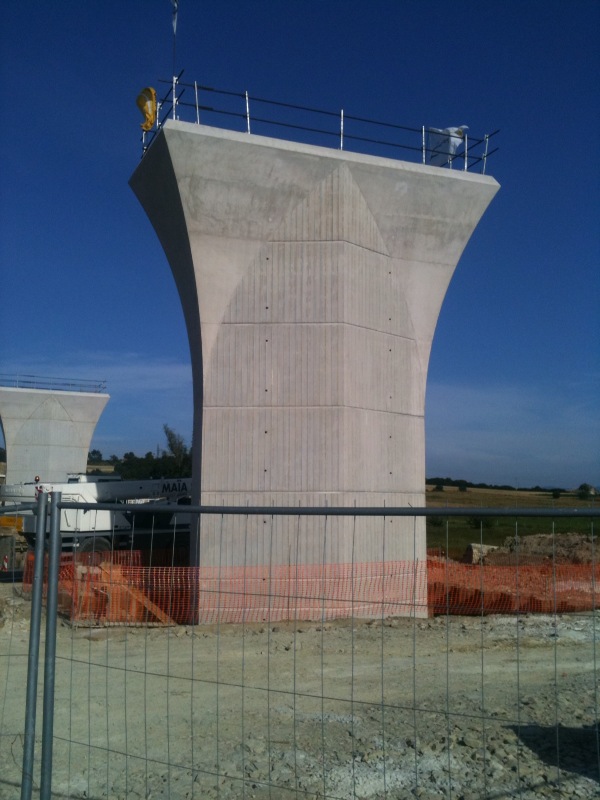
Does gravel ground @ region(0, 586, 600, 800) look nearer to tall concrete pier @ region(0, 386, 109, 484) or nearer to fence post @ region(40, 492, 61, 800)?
fence post @ region(40, 492, 61, 800)

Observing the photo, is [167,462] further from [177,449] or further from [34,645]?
[34,645]

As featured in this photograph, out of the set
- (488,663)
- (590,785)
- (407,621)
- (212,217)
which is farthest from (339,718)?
(212,217)

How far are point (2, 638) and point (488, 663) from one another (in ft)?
26.5

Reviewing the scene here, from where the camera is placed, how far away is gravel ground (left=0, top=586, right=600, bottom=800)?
5.82 m

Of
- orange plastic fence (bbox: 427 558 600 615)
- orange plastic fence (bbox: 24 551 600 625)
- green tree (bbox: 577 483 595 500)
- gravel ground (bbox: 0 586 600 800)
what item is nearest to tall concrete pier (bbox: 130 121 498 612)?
orange plastic fence (bbox: 24 551 600 625)

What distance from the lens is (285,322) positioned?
596 inches

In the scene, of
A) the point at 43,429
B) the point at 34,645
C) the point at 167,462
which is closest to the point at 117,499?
the point at 34,645

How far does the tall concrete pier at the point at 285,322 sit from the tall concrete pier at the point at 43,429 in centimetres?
2638

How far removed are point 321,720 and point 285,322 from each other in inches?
366

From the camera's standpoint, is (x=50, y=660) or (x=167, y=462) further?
(x=167, y=462)

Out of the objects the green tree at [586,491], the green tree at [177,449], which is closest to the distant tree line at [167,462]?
the green tree at [177,449]

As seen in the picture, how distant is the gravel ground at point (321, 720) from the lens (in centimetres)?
582

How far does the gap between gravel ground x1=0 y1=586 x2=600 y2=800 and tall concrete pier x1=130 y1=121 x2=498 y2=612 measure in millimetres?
3130

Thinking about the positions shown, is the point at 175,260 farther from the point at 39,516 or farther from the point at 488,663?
the point at 39,516
